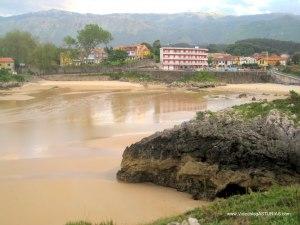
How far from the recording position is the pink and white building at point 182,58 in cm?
11581

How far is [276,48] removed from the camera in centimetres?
17938

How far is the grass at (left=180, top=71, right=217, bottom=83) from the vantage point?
87.4 meters

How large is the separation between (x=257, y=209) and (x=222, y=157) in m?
5.84

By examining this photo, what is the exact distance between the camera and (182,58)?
389 feet

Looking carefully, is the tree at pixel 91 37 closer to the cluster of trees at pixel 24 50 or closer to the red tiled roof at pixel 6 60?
the cluster of trees at pixel 24 50

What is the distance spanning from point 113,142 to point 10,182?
9.64 metres

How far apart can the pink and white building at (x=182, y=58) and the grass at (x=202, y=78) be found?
2229 cm

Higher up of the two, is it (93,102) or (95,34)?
(95,34)

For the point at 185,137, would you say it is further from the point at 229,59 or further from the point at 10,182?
the point at 229,59

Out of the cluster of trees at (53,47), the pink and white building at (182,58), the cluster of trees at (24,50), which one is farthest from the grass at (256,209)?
the pink and white building at (182,58)

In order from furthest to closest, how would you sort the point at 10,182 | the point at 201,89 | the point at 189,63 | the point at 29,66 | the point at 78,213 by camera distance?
the point at 189,63, the point at 29,66, the point at 201,89, the point at 10,182, the point at 78,213

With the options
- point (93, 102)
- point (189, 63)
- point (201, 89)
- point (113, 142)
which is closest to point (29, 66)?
point (189, 63)

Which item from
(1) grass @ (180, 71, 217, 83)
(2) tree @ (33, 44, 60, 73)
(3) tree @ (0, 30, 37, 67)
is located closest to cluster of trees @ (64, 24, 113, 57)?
(2) tree @ (33, 44, 60, 73)

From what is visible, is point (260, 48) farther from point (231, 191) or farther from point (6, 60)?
point (231, 191)
